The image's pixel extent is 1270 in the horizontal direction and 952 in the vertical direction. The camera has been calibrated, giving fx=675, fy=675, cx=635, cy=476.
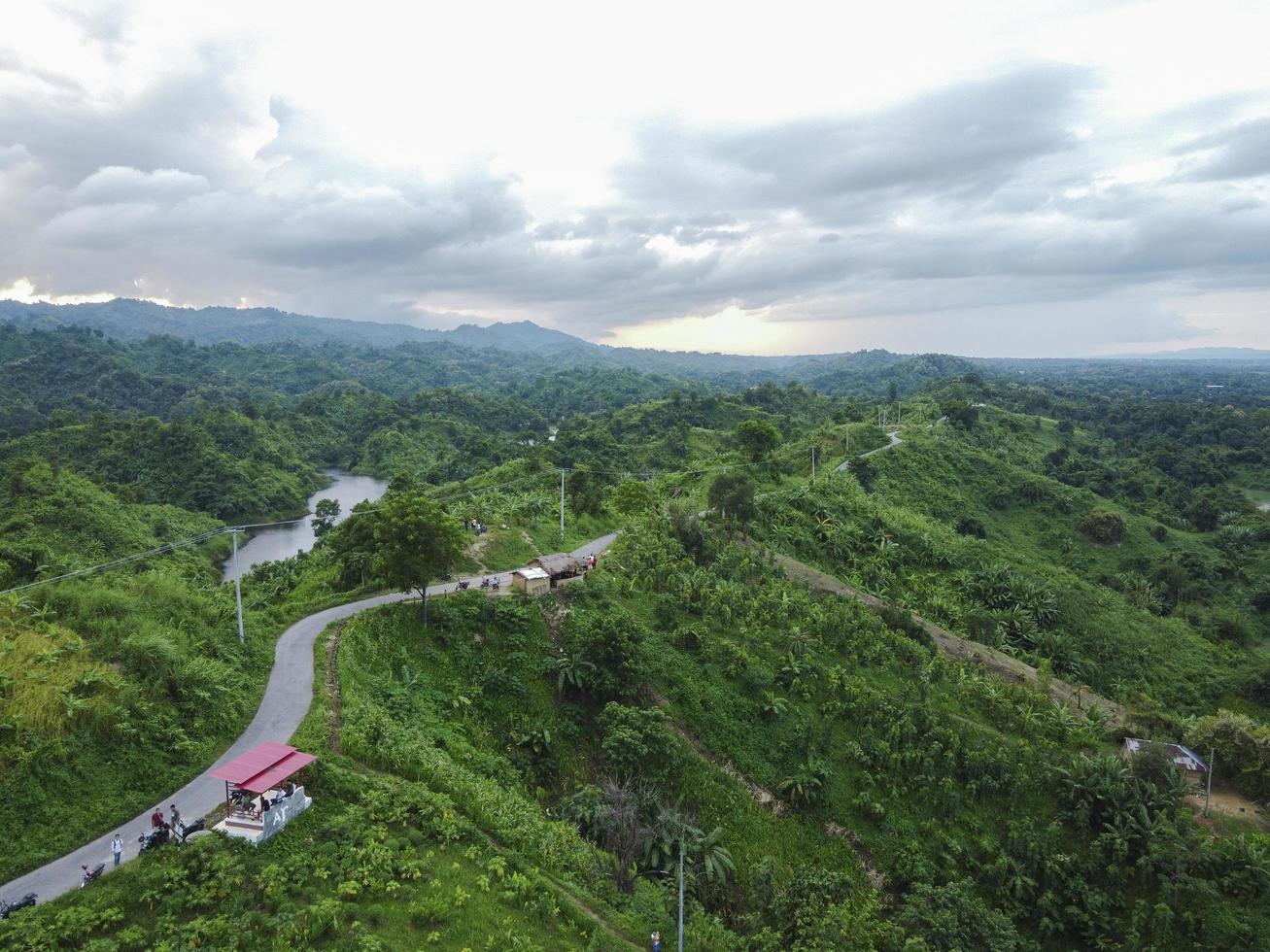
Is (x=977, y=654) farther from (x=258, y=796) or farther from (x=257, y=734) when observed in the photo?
(x=258, y=796)

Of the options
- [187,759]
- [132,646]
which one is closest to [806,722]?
[187,759]

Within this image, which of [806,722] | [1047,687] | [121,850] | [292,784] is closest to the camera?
[121,850]

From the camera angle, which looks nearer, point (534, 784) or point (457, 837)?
point (457, 837)

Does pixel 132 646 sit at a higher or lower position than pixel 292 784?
higher

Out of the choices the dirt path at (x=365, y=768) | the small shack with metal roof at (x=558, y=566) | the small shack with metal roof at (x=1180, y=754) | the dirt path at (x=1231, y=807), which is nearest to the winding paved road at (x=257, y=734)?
the dirt path at (x=365, y=768)

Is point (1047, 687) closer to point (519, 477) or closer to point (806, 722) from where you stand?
point (806, 722)

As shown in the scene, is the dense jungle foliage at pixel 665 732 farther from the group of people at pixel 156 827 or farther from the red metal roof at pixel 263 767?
the red metal roof at pixel 263 767

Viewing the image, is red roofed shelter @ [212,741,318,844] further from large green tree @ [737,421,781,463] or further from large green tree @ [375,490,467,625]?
large green tree @ [737,421,781,463]
